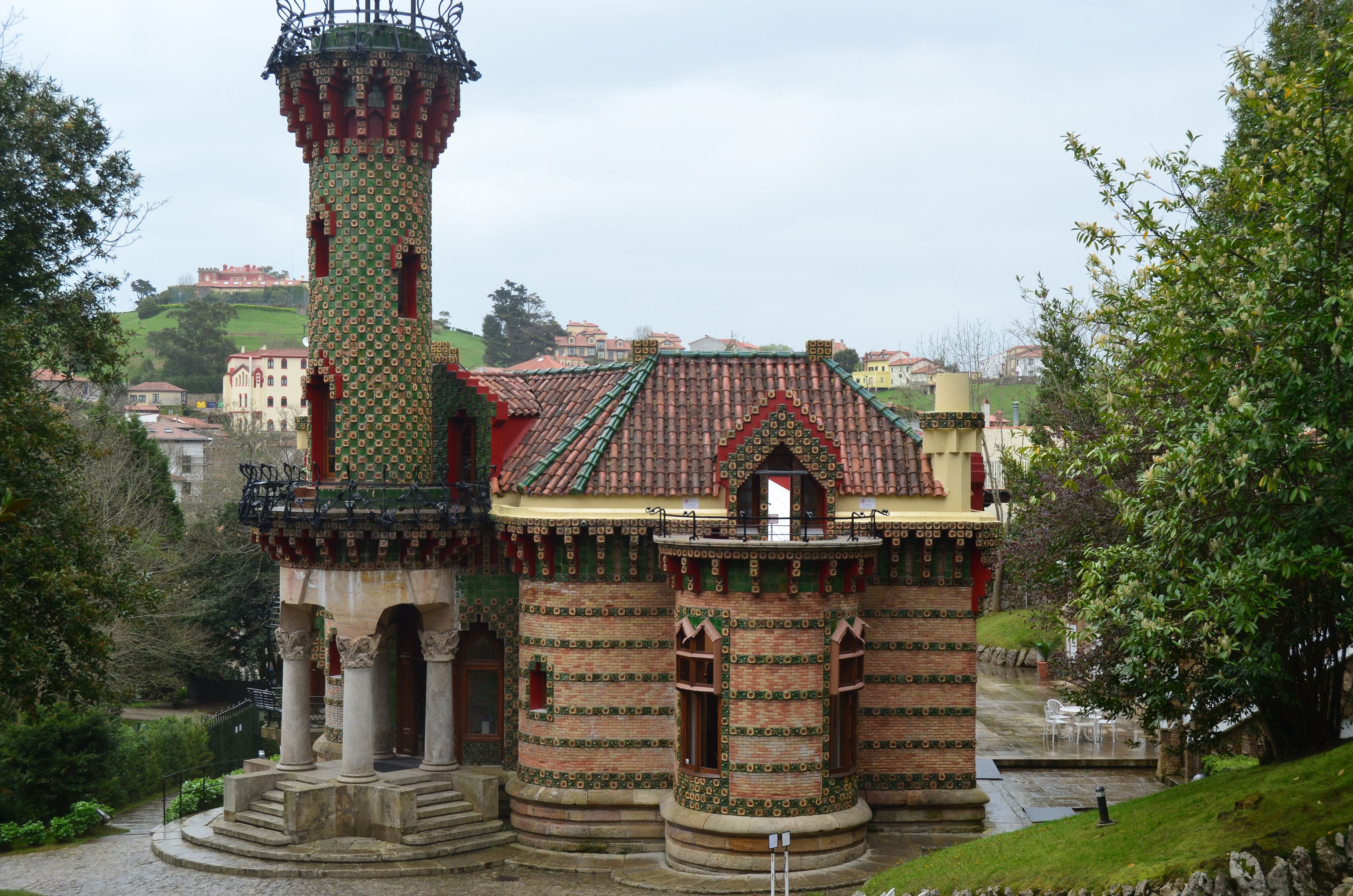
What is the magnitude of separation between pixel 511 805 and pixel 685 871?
388 cm

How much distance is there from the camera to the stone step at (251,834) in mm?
23578

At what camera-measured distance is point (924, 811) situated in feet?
79.8

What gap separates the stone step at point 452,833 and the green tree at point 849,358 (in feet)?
Answer: 311

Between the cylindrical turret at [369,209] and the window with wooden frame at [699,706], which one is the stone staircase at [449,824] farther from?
the cylindrical turret at [369,209]

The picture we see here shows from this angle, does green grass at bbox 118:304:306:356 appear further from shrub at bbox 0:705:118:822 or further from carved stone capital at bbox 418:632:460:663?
carved stone capital at bbox 418:632:460:663

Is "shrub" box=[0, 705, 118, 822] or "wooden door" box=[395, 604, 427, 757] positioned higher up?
"wooden door" box=[395, 604, 427, 757]

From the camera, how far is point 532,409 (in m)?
26.4

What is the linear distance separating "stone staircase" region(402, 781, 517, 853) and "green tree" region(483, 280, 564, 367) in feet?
306

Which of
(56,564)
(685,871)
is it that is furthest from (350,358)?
(685,871)

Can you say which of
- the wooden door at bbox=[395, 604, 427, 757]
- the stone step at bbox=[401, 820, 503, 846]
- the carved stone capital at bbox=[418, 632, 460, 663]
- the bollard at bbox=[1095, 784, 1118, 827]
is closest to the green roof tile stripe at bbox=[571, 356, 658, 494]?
the carved stone capital at bbox=[418, 632, 460, 663]

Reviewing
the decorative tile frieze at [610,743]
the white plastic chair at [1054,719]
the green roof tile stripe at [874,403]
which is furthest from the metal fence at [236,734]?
the white plastic chair at [1054,719]

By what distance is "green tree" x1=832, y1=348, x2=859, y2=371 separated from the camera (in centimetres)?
12088

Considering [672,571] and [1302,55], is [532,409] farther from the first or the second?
[1302,55]

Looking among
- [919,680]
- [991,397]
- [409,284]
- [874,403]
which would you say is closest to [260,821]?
[409,284]
